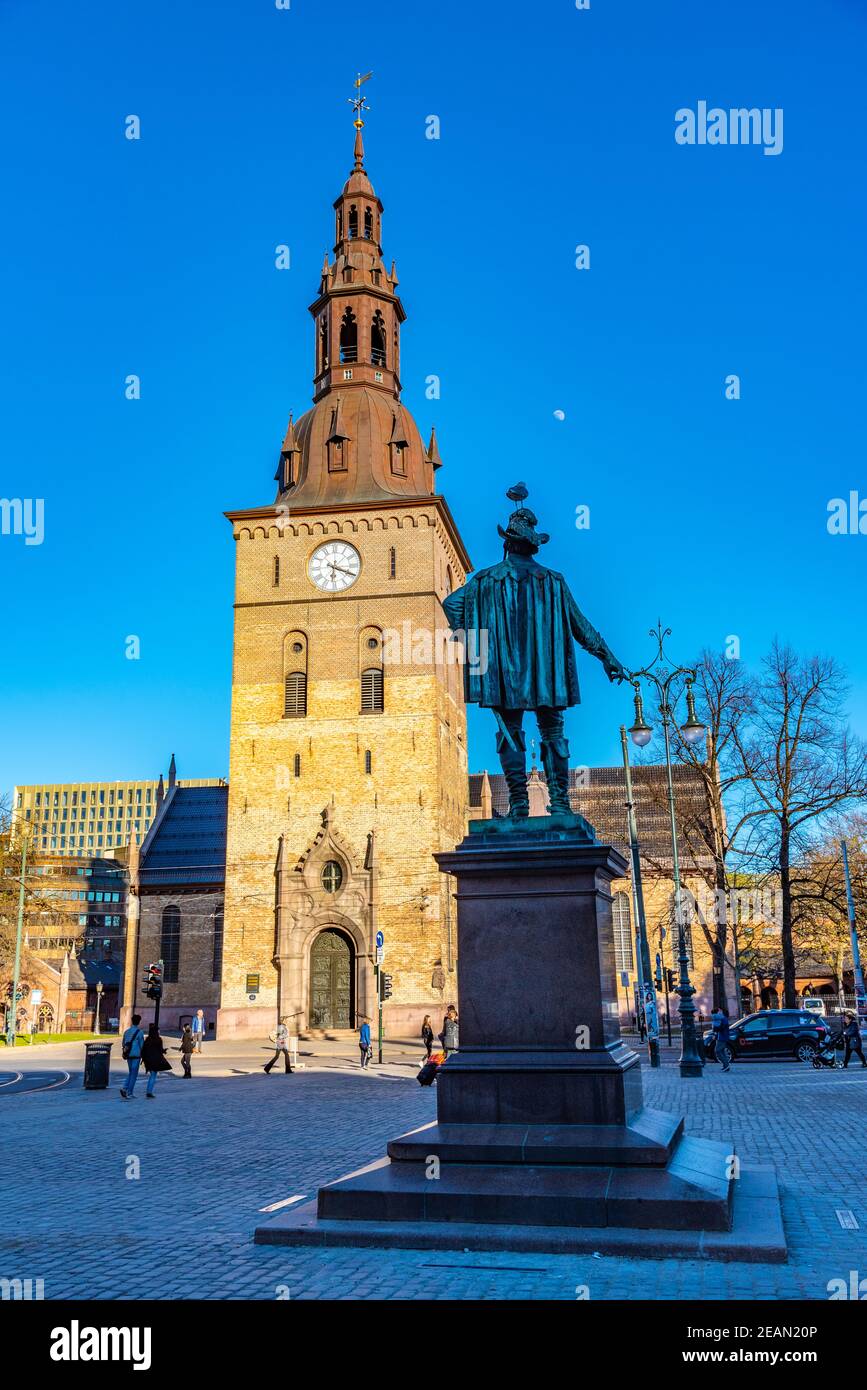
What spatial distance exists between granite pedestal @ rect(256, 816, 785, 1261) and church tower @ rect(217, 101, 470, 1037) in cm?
3279

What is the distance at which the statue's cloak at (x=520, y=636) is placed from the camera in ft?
30.0

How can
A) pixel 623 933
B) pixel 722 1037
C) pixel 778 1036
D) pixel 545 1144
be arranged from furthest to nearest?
pixel 623 933
pixel 778 1036
pixel 722 1037
pixel 545 1144

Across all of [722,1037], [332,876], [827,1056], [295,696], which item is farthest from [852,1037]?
[295,696]

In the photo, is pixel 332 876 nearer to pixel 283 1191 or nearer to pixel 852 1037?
pixel 852 1037

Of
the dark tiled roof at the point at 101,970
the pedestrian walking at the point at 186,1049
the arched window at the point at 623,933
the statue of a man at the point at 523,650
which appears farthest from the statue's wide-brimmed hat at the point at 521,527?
the dark tiled roof at the point at 101,970

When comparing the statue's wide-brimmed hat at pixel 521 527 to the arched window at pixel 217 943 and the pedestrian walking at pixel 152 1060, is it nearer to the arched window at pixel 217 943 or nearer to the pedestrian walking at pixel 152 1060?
the pedestrian walking at pixel 152 1060

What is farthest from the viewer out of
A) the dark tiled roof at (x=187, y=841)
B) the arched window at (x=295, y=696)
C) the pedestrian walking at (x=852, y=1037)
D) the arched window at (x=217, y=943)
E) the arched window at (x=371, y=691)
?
the dark tiled roof at (x=187, y=841)

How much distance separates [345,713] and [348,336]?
58.5 ft

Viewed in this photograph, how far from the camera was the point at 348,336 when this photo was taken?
4872cm

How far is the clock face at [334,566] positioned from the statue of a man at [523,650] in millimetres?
35500

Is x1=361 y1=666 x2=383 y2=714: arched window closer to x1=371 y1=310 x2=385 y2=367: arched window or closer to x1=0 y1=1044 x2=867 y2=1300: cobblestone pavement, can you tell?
x1=371 y1=310 x2=385 y2=367: arched window

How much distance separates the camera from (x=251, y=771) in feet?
143
